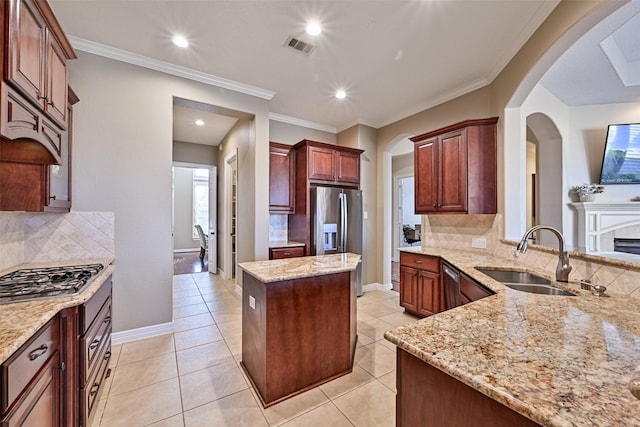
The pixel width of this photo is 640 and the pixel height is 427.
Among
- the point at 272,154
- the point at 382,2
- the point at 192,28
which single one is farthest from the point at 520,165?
the point at 192,28

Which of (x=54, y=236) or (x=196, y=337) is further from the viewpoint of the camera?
(x=196, y=337)

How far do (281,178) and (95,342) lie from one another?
288cm

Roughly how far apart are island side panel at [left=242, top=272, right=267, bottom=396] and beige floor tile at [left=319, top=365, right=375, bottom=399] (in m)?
0.49

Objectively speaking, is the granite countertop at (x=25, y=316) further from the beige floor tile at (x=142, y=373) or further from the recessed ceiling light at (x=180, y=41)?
the recessed ceiling light at (x=180, y=41)

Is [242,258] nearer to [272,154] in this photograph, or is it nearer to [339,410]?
[272,154]

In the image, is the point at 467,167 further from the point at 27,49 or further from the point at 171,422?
the point at 27,49

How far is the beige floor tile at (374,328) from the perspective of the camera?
2.87 metres

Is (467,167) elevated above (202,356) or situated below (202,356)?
above

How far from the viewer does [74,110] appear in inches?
97.3

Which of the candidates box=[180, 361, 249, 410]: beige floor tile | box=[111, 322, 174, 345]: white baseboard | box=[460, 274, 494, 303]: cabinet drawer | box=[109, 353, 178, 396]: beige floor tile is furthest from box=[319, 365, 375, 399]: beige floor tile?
box=[111, 322, 174, 345]: white baseboard

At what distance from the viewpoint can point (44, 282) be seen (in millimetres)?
1545

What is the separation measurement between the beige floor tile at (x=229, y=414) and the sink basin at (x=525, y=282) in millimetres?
1966

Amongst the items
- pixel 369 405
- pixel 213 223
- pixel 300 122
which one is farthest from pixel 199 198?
pixel 369 405

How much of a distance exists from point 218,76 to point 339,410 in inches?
139
